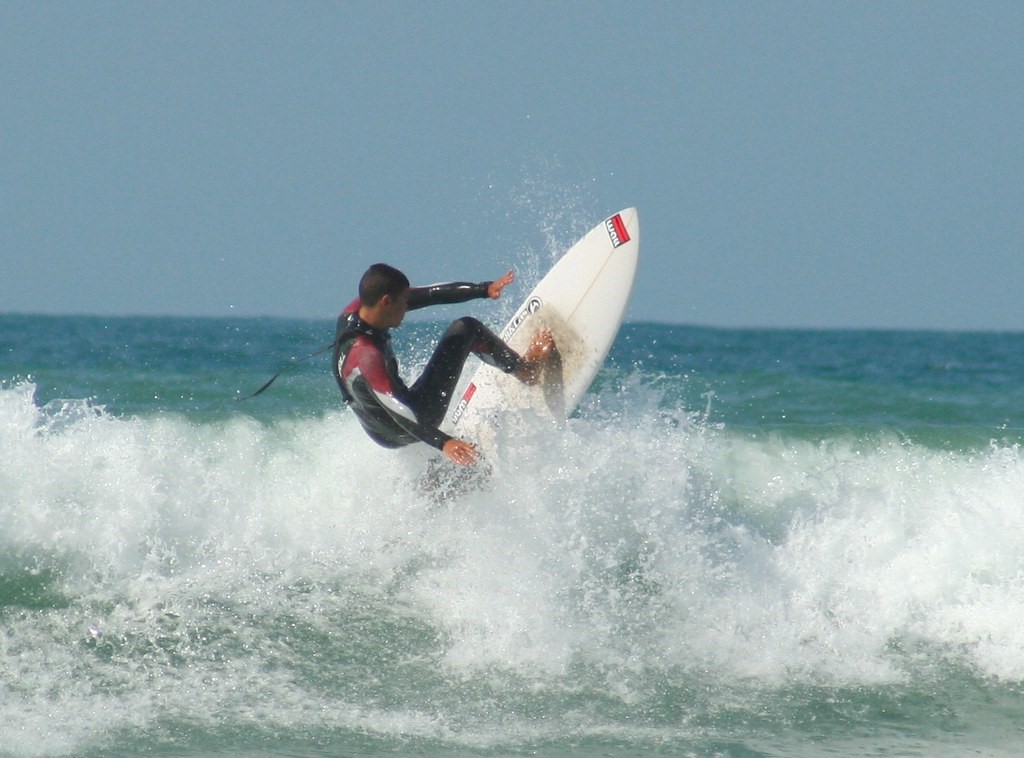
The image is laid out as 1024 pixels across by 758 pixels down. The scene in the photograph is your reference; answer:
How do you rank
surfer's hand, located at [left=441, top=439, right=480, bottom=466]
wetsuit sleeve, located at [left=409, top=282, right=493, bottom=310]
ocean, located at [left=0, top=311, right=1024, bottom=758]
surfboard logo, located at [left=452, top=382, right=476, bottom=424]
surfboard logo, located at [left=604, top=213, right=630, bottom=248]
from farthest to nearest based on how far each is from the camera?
surfboard logo, located at [left=604, top=213, right=630, bottom=248] → surfboard logo, located at [left=452, top=382, right=476, bottom=424] → wetsuit sleeve, located at [left=409, top=282, right=493, bottom=310] → surfer's hand, located at [left=441, top=439, right=480, bottom=466] → ocean, located at [left=0, top=311, right=1024, bottom=758]

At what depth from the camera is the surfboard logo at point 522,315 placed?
6.65m

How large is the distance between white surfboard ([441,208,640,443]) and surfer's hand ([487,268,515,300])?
23.8 inches

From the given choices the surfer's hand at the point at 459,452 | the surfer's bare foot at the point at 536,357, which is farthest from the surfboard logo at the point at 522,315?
the surfer's hand at the point at 459,452

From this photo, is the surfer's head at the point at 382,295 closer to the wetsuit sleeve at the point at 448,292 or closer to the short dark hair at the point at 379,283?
the short dark hair at the point at 379,283

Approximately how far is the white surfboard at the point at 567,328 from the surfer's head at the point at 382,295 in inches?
39.2

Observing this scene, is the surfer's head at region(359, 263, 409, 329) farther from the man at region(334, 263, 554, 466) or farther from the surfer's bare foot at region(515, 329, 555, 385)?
the surfer's bare foot at region(515, 329, 555, 385)

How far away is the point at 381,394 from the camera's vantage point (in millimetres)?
5426

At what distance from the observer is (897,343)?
30.7 metres

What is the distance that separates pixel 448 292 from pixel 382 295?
0.59m

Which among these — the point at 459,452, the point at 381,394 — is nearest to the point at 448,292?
the point at 381,394

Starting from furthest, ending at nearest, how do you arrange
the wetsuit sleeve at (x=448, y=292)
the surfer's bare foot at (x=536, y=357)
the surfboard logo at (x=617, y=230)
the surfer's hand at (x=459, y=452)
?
Result: the surfboard logo at (x=617, y=230)
the surfer's bare foot at (x=536, y=357)
the wetsuit sleeve at (x=448, y=292)
the surfer's hand at (x=459, y=452)

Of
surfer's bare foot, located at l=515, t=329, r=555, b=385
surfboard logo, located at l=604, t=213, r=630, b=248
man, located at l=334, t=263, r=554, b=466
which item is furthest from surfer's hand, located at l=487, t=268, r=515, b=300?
surfboard logo, located at l=604, t=213, r=630, b=248

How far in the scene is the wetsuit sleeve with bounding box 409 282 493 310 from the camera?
19.6ft

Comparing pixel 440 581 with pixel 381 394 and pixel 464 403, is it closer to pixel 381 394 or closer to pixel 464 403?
pixel 464 403
